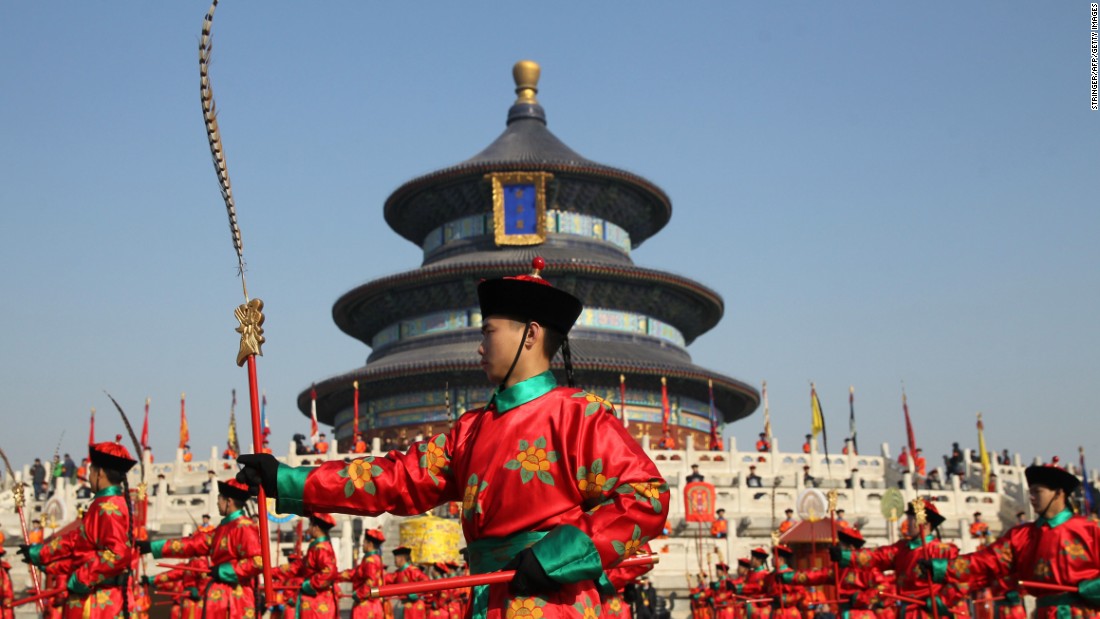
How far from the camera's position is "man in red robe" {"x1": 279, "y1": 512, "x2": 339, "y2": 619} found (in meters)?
14.4

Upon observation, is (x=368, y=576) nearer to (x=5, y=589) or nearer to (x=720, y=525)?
(x=5, y=589)

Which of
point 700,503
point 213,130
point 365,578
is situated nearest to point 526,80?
point 700,503

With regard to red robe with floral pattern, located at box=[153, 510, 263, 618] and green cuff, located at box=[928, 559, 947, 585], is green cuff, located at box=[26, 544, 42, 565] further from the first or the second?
green cuff, located at box=[928, 559, 947, 585]

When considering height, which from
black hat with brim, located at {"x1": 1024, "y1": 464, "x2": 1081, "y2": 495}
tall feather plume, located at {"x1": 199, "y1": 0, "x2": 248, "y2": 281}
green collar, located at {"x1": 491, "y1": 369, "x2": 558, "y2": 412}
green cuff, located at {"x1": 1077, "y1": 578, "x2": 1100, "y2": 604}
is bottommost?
green cuff, located at {"x1": 1077, "y1": 578, "x2": 1100, "y2": 604}

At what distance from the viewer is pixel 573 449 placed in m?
5.23

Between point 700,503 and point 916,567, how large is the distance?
1266 centimetres

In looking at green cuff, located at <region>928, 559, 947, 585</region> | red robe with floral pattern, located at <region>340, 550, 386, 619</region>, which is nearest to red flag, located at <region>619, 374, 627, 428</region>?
red robe with floral pattern, located at <region>340, 550, 386, 619</region>

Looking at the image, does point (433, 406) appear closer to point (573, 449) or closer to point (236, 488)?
point (236, 488)

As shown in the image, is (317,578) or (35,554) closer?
(35,554)

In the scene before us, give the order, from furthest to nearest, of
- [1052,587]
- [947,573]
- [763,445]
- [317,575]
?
[763,445] < [317,575] < [947,573] < [1052,587]

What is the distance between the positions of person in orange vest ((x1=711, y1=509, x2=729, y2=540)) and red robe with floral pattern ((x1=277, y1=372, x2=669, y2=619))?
1841cm

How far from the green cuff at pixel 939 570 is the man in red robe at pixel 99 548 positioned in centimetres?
673

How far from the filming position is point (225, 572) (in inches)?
476

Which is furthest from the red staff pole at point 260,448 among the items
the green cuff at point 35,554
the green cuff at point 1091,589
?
the green cuff at point 1091,589
